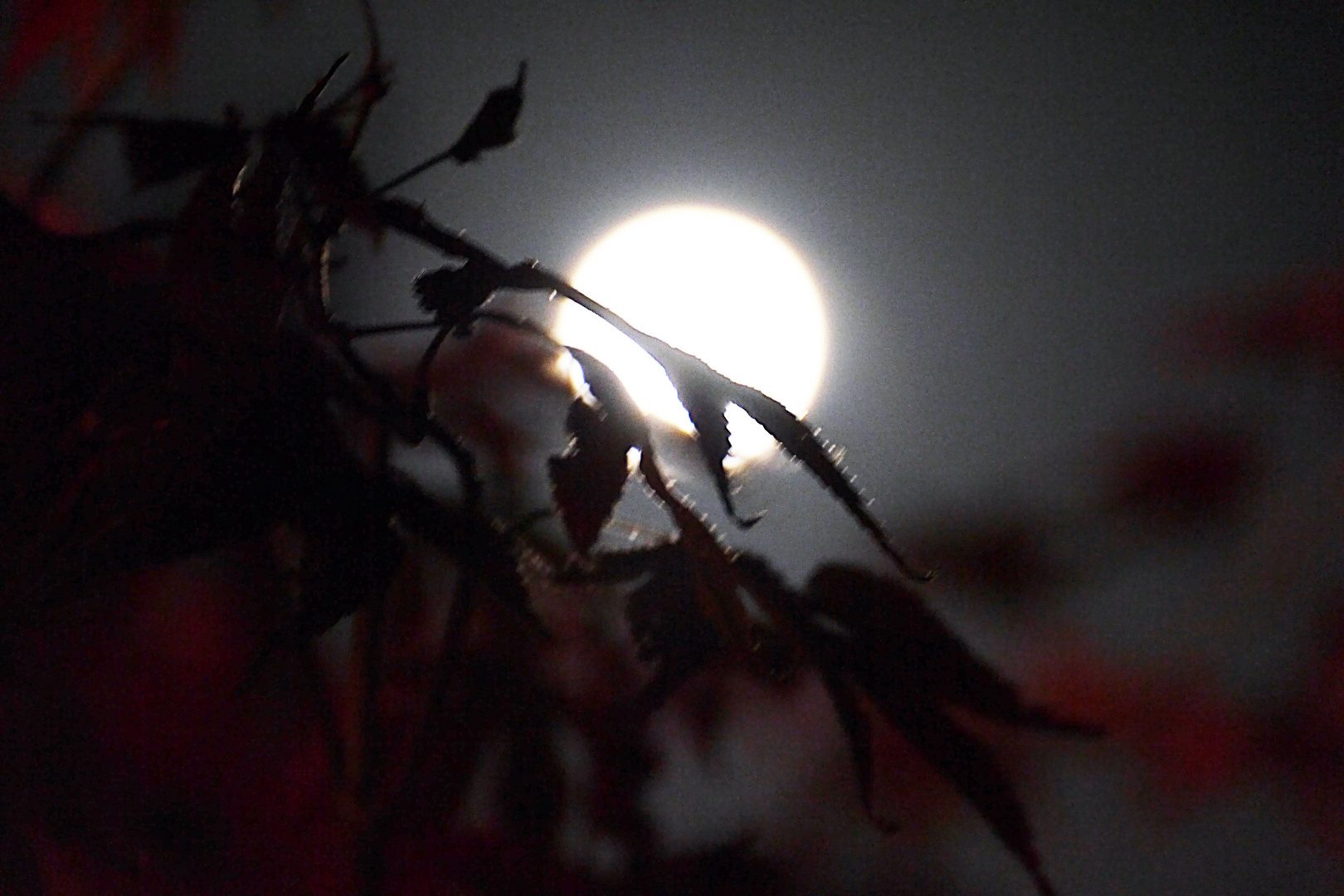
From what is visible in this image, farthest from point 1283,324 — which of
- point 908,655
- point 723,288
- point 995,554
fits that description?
point 908,655

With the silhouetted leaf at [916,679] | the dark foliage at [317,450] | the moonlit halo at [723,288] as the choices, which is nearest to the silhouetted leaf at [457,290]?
the dark foliage at [317,450]

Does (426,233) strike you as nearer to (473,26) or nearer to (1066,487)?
(473,26)

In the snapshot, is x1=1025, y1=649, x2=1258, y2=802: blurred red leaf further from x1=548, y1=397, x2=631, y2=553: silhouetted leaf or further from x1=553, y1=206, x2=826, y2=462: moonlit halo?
x1=548, y1=397, x2=631, y2=553: silhouetted leaf

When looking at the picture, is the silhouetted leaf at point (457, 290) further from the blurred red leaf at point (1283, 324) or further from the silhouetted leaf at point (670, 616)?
the blurred red leaf at point (1283, 324)

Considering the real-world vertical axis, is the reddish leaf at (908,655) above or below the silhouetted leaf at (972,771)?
above

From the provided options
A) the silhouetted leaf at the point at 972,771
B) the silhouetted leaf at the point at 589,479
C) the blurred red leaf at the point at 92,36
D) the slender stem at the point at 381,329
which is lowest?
the silhouetted leaf at the point at 972,771

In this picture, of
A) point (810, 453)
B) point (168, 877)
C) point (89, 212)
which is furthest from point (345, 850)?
point (89, 212)
